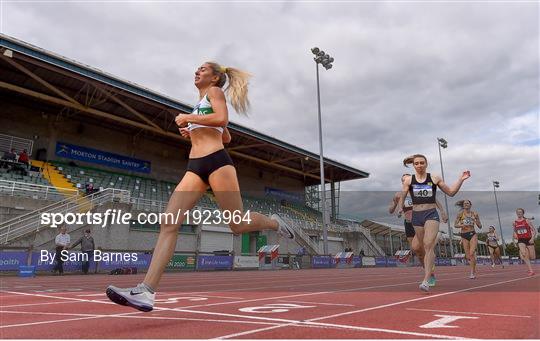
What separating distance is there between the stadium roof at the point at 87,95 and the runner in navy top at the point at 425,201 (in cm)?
2133

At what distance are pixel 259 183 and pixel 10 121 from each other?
24800 mm

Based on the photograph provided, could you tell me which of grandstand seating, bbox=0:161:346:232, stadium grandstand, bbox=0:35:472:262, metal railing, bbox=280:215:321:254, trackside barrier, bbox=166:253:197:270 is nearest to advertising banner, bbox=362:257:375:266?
metal railing, bbox=280:215:321:254

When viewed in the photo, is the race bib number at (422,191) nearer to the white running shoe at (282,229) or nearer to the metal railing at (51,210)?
the white running shoe at (282,229)

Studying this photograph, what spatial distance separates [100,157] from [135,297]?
3040 cm

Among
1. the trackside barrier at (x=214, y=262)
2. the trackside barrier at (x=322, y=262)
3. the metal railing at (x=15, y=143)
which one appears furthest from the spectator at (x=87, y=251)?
the trackside barrier at (x=322, y=262)

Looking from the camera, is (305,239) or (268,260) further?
(305,239)

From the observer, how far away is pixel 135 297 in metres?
3.03

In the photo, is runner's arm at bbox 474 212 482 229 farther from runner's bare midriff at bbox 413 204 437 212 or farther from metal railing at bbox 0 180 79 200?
metal railing at bbox 0 180 79 200

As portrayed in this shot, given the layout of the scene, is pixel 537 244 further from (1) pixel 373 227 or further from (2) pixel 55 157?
(2) pixel 55 157

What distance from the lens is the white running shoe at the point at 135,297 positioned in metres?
3.02

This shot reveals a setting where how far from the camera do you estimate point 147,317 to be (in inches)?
138

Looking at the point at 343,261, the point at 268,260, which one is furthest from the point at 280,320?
the point at 343,261

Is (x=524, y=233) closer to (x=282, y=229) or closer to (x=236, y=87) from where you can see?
(x=282, y=229)

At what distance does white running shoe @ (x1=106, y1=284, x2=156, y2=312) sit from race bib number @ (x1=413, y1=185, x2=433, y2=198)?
15.9 feet
